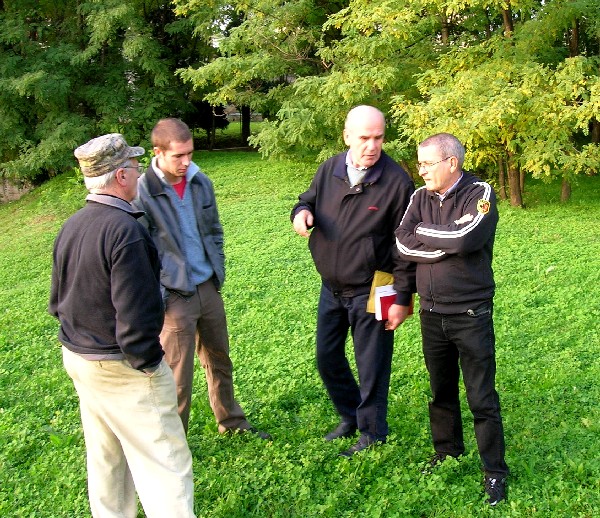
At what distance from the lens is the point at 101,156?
9.32ft

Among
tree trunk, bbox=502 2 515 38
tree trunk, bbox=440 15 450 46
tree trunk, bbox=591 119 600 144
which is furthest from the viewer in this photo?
tree trunk, bbox=591 119 600 144

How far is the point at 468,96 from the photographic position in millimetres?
9047

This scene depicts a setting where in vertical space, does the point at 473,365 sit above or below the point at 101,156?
below

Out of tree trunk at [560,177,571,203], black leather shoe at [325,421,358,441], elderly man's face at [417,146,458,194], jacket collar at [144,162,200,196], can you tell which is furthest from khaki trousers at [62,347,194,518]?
tree trunk at [560,177,571,203]

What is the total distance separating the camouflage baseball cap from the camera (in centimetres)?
283

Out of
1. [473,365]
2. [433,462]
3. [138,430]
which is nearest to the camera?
[138,430]

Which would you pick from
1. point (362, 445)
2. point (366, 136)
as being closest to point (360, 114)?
point (366, 136)

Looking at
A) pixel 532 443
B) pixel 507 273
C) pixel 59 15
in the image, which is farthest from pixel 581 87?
pixel 59 15

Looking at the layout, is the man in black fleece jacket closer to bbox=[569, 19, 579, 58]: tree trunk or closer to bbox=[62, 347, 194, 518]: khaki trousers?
bbox=[62, 347, 194, 518]: khaki trousers

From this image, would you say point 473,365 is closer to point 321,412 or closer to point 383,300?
point 383,300

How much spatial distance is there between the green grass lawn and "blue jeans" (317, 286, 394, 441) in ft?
0.67

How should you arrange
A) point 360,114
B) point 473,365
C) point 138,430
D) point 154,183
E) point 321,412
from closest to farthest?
point 138,430
point 473,365
point 360,114
point 154,183
point 321,412

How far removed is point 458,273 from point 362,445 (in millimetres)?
1219

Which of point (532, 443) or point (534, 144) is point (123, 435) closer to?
point (532, 443)
